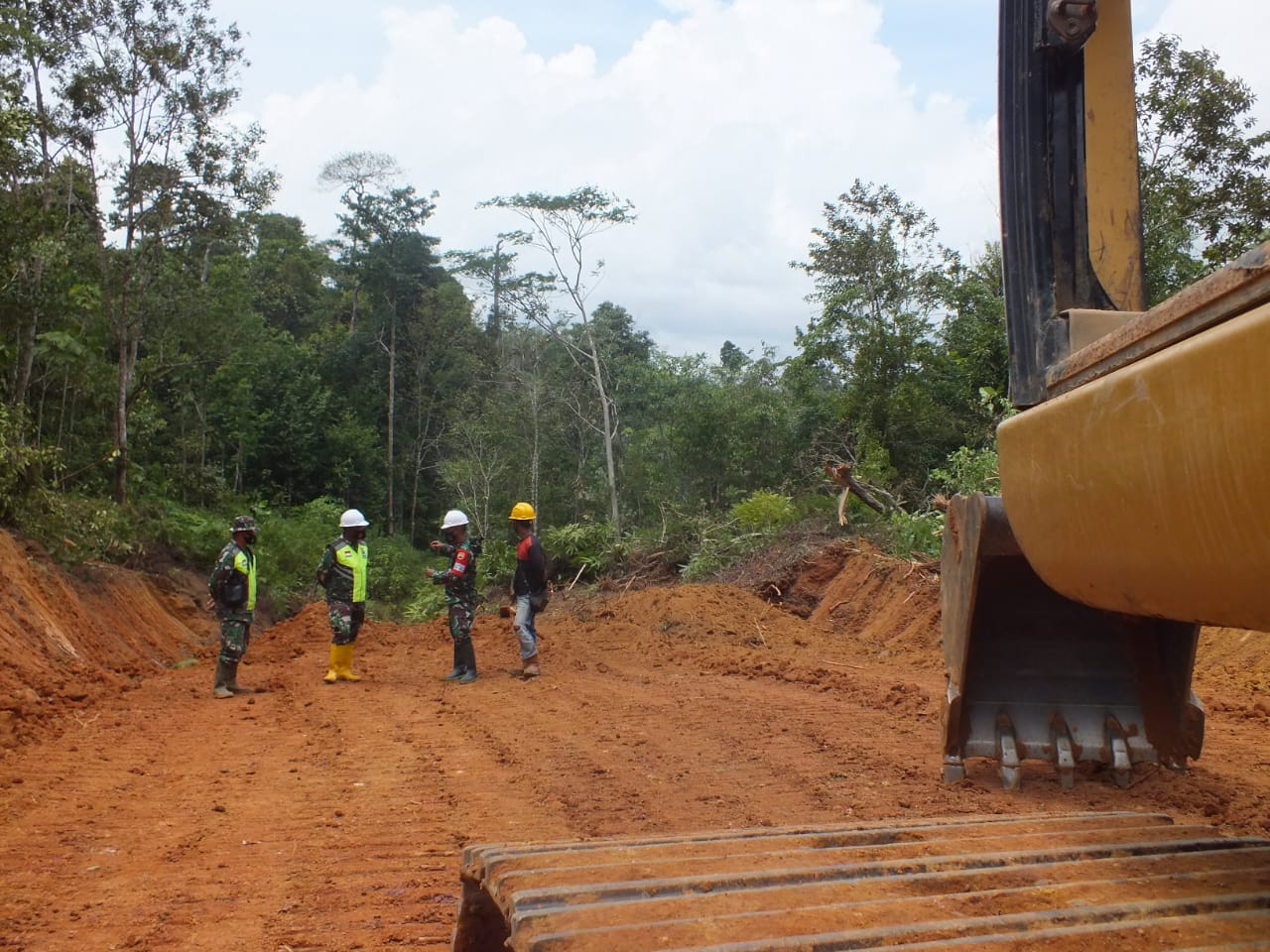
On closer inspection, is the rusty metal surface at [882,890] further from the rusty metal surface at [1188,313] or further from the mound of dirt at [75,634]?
the mound of dirt at [75,634]

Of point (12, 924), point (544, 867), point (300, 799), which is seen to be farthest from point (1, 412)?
point (544, 867)

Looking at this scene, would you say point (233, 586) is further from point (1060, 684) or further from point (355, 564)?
point (1060, 684)

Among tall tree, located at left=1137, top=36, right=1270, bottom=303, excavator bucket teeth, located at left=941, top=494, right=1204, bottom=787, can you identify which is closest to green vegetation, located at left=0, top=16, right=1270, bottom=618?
tall tree, located at left=1137, top=36, right=1270, bottom=303

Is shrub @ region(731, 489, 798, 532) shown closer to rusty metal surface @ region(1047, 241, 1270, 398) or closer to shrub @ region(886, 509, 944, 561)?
shrub @ region(886, 509, 944, 561)

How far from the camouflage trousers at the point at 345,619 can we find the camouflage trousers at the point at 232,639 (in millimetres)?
985

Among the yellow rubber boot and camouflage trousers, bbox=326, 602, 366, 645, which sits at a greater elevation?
camouflage trousers, bbox=326, 602, 366, 645

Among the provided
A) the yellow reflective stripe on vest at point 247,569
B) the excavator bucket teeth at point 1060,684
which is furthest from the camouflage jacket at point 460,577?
the excavator bucket teeth at point 1060,684

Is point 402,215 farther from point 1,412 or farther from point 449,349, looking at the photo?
point 1,412

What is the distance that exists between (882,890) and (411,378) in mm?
42882

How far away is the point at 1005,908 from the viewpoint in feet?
7.50

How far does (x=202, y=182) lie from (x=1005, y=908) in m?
23.3

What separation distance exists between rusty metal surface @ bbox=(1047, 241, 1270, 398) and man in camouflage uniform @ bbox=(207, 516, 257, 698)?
10057 millimetres

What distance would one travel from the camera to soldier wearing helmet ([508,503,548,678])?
39.8 feet

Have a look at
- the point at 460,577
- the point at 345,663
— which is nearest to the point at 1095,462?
the point at 460,577
